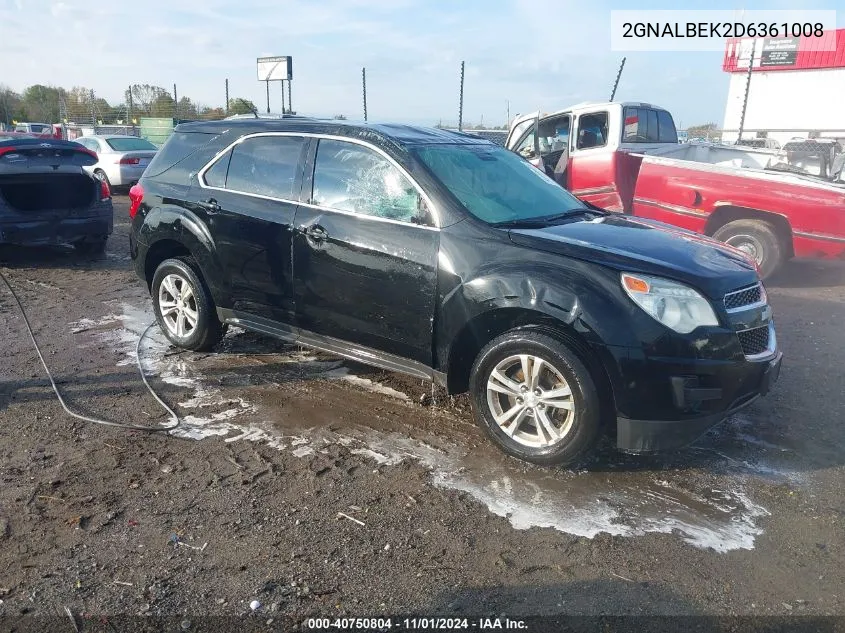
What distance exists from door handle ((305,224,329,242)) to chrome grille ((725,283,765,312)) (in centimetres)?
240

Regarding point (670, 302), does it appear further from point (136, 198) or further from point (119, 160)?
point (119, 160)

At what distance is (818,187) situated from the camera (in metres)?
7.62

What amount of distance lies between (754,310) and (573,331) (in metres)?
1.05

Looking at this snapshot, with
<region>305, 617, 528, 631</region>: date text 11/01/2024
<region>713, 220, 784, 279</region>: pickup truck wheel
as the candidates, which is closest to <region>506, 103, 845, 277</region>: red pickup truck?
<region>713, 220, 784, 279</region>: pickup truck wheel

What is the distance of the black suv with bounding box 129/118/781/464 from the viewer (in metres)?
3.43

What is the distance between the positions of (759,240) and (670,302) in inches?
215

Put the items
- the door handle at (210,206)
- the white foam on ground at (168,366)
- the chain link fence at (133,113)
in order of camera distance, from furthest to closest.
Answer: the chain link fence at (133,113) < the door handle at (210,206) < the white foam on ground at (168,366)

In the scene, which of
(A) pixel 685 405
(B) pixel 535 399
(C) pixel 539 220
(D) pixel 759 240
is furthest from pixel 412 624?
(D) pixel 759 240

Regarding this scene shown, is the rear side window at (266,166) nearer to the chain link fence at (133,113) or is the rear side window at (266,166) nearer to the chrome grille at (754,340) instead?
the chrome grille at (754,340)

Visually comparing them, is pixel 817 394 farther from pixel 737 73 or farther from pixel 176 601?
pixel 737 73

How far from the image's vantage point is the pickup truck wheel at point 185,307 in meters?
5.27

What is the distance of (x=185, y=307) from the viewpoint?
17.8 feet

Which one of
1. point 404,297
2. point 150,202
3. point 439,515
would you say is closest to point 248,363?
point 150,202

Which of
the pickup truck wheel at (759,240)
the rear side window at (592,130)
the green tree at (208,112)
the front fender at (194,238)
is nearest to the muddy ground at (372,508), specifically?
the front fender at (194,238)
